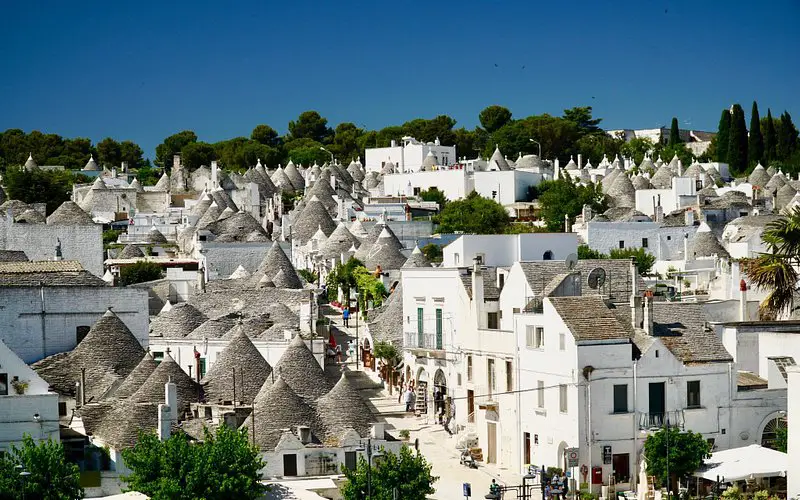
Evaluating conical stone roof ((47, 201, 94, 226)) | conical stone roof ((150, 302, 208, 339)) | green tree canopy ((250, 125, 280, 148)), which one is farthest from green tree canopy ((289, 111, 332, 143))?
conical stone roof ((150, 302, 208, 339))

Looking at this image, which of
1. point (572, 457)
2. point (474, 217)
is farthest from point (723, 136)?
point (572, 457)

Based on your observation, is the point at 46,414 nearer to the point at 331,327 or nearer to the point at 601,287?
the point at 601,287

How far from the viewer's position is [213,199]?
8325cm

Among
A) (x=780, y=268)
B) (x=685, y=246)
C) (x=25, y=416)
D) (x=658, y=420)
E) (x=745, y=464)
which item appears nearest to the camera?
(x=780, y=268)

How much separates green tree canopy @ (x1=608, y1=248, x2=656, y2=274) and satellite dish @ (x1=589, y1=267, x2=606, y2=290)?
61.4 feet

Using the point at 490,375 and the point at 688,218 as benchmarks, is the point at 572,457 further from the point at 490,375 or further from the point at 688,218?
the point at 688,218

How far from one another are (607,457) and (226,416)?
8.92m

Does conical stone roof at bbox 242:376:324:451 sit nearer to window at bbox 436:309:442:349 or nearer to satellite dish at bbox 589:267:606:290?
window at bbox 436:309:442:349

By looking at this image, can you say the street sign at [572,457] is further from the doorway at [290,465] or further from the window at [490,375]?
the doorway at [290,465]

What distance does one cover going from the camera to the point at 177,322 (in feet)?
153

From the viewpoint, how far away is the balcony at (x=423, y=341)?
41531 millimetres

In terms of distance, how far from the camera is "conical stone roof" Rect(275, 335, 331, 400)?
120 ft

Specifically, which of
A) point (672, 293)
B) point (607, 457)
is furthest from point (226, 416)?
point (672, 293)

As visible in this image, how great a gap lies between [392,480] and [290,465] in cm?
435
